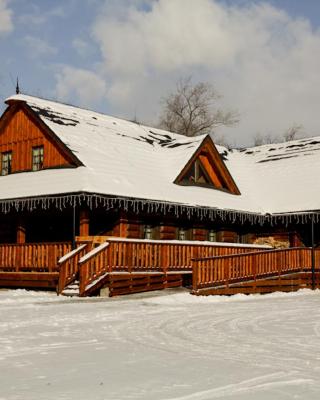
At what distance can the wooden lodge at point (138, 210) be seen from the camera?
1955 centimetres

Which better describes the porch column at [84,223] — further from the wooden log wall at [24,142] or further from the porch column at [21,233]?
the porch column at [21,233]

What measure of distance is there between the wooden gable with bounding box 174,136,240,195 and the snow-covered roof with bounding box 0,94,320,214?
386 millimetres

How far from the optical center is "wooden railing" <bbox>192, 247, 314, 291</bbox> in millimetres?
18922

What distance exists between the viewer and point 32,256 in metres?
21.4

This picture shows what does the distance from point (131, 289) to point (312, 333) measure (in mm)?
9331

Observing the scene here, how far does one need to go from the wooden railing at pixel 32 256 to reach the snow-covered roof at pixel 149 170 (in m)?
1.93

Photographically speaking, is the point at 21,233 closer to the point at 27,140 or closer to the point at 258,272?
the point at 27,140

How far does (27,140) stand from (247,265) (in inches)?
439

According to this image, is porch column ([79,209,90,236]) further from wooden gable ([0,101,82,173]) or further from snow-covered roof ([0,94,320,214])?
wooden gable ([0,101,82,173])

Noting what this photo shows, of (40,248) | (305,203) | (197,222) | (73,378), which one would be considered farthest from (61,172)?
(73,378)

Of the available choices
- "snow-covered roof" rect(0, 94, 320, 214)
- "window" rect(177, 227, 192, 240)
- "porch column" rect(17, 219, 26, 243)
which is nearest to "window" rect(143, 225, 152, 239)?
"snow-covered roof" rect(0, 94, 320, 214)

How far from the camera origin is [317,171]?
31.0 meters

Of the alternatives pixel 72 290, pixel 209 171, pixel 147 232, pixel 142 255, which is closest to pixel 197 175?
pixel 209 171

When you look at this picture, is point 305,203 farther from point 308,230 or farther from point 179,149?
point 179,149
